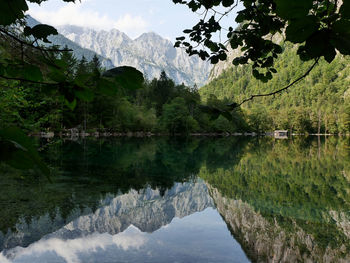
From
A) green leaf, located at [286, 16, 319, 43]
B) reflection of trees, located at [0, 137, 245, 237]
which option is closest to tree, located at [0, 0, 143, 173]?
green leaf, located at [286, 16, 319, 43]

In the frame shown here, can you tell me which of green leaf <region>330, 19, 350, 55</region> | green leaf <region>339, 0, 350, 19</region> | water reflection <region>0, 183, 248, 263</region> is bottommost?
water reflection <region>0, 183, 248, 263</region>

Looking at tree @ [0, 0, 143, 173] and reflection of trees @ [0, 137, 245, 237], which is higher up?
tree @ [0, 0, 143, 173]

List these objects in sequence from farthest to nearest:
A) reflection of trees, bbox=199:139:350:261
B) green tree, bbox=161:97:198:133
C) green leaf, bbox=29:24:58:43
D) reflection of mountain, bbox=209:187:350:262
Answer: green tree, bbox=161:97:198:133 → reflection of trees, bbox=199:139:350:261 → reflection of mountain, bbox=209:187:350:262 → green leaf, bbox=29:24:58:43

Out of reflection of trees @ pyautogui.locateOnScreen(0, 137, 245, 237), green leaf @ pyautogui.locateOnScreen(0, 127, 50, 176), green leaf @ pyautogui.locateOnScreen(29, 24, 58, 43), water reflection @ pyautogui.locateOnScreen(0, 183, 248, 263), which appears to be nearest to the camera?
green leaf @ pyautogui.locateOnScreen(0, 127, 50, 176)

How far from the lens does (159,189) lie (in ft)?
43.3

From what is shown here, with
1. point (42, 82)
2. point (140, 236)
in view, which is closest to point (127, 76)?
point (42, 82)

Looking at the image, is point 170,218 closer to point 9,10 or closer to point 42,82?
point 42,82

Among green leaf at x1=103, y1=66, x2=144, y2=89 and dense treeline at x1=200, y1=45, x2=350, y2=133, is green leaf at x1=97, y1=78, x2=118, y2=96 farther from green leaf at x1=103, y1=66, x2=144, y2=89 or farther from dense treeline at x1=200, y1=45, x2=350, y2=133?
dense treeline at x1=200, y1=45, x2=350, y2=133

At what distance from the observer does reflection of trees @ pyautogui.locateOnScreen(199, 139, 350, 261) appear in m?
7.10

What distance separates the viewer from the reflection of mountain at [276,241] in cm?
650

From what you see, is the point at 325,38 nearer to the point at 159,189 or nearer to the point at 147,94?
the point at 159,189

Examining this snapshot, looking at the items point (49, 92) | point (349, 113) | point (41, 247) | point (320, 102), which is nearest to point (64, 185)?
point (41, 247)

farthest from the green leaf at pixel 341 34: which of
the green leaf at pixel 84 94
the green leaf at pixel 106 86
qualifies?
the green leaf at pixel 84 94

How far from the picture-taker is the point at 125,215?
9.59 meters
